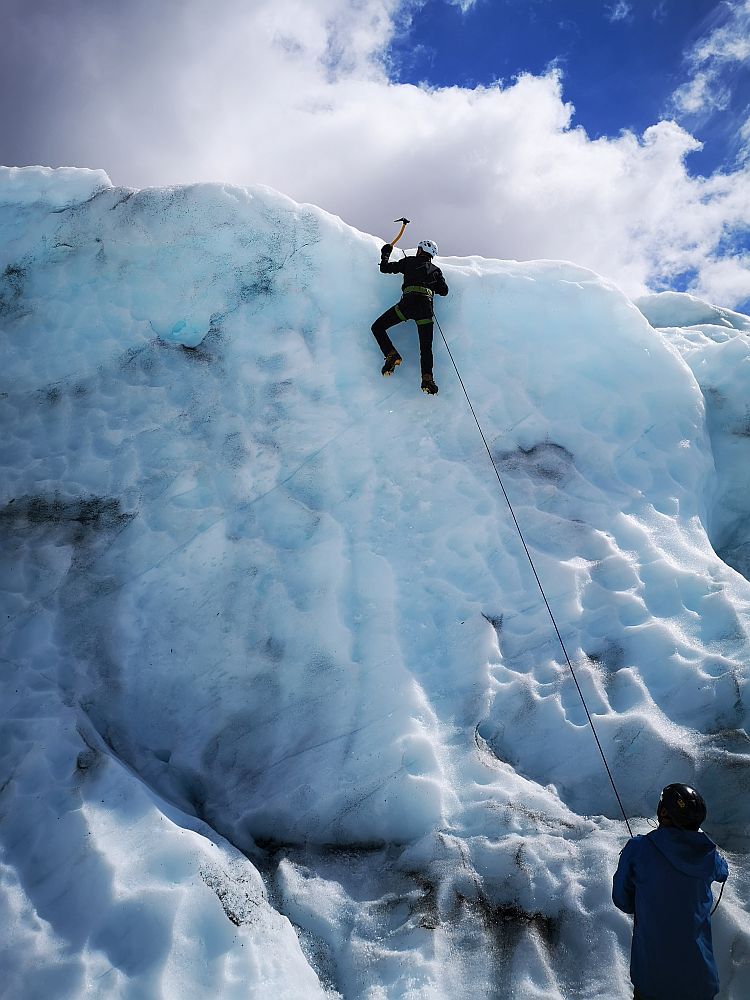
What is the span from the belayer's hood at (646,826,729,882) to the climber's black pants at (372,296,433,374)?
186 inches

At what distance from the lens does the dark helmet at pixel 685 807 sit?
108 inches

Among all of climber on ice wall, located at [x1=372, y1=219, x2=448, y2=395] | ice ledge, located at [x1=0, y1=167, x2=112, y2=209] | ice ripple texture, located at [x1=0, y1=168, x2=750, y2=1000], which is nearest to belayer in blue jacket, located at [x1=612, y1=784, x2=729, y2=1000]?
ice ripple texture, located at [x1=0, y1=168, x2=750, y2=1000]

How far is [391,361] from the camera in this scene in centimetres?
634

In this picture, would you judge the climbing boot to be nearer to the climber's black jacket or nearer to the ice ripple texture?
the ice ripple texture

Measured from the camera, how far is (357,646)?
15.5 feet

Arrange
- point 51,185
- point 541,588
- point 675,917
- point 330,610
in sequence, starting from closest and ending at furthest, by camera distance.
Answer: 1. point 675,917
2. point 330,610
3. point 541,588
4. point 51,185

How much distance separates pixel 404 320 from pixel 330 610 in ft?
10.8

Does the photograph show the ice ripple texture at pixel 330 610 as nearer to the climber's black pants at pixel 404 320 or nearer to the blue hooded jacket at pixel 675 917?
the climber's black pants at pixel 404 320

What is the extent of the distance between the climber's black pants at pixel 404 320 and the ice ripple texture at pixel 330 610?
37 cm

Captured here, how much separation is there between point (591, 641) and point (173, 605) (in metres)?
3.45

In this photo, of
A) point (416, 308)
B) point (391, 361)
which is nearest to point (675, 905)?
point (391, 361)

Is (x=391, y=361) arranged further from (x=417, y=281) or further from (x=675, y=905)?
(x=675, y=905)

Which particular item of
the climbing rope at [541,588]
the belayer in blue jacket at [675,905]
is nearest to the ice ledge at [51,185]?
the climbing rope at [541,588]

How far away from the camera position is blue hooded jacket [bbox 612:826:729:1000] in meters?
2.60
